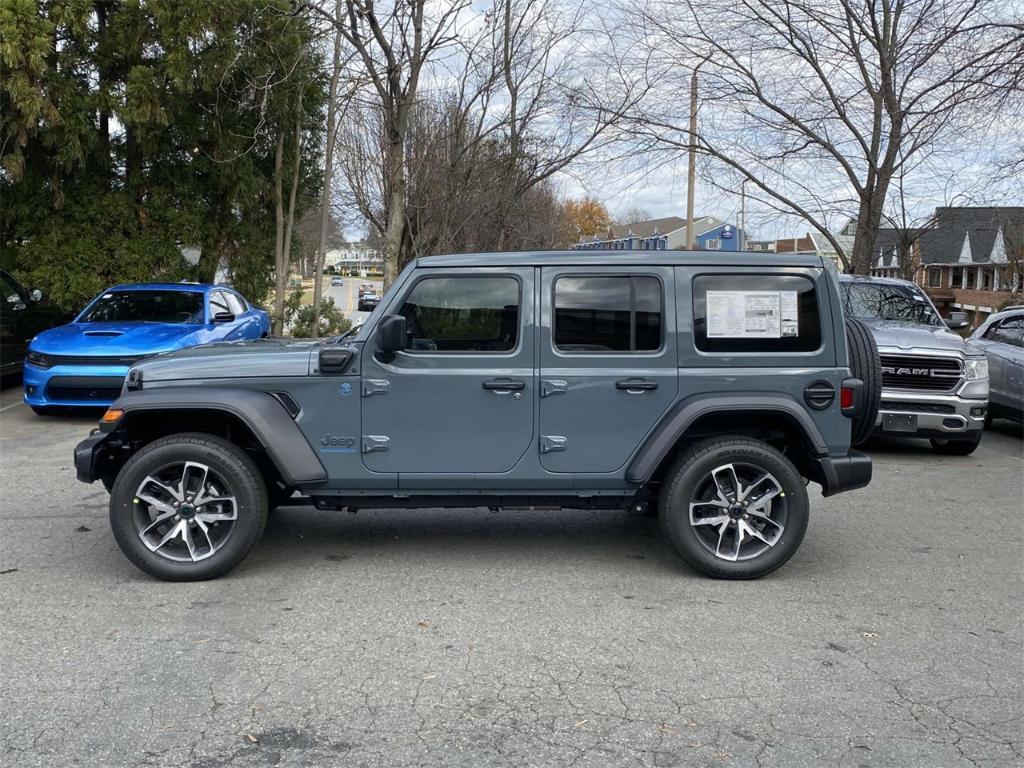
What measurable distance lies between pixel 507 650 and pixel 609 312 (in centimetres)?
201

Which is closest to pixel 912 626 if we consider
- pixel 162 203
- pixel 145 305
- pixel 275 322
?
pixel 145 305

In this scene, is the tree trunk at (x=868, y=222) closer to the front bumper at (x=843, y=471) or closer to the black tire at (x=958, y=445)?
the black tire at (x=958, y=445)

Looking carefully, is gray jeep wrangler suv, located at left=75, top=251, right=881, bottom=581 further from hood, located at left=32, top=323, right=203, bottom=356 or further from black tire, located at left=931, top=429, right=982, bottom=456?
hood, located at left=32, top=323, right=203, bottom=356

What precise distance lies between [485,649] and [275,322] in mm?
15476

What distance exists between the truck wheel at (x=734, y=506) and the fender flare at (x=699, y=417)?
19 cm

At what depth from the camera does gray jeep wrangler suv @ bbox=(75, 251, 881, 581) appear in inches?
203

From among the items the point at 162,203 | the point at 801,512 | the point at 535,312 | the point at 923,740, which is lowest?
the point at 923,740

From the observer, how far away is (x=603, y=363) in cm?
527

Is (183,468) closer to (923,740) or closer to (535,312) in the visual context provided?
(535,312)

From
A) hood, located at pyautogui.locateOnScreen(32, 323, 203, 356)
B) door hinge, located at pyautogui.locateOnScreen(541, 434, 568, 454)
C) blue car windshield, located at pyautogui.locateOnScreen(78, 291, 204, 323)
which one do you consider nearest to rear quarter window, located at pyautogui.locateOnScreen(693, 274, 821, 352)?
door hinge, located at pyautogui.locateOnScreen(541, 434, 568, 454)

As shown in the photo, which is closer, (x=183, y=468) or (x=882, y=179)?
(x=183, y=468)

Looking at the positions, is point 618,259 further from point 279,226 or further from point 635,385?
point 279,226

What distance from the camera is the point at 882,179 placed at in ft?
48.1

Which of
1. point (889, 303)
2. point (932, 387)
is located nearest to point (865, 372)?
point (932, 387)
